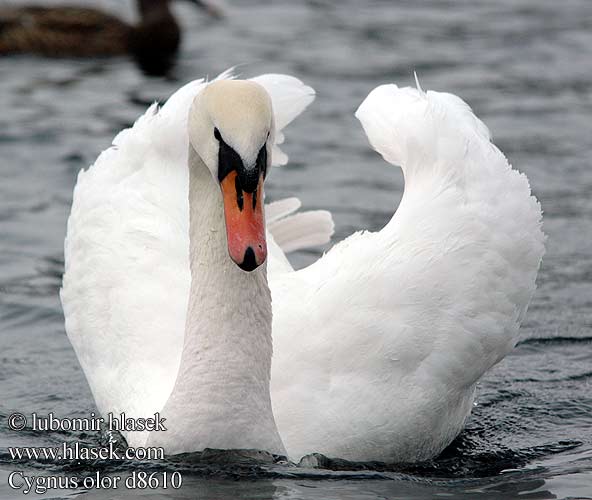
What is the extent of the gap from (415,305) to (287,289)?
0.81m

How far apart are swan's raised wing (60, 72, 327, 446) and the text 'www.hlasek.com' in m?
0.08

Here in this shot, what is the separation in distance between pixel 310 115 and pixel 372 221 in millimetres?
3036

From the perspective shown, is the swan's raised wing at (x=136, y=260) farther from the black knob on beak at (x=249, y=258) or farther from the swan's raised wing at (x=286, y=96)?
the black knob on beak at (x=249, y=258)

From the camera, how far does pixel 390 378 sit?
677 centimetres

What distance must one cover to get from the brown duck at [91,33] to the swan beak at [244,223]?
1140cm

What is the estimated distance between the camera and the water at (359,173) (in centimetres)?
691

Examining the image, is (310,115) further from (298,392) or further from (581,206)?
(298,392)

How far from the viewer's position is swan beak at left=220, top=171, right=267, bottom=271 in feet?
19.2

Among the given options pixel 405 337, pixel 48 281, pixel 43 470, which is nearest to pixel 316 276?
pixel 405 337

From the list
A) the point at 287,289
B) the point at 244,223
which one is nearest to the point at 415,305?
the point at 287,289

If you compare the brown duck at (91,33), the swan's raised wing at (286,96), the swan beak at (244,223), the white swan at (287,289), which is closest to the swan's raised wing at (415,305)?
the white swan at (287,289)

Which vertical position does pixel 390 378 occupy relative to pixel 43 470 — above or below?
above

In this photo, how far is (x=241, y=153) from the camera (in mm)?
5883

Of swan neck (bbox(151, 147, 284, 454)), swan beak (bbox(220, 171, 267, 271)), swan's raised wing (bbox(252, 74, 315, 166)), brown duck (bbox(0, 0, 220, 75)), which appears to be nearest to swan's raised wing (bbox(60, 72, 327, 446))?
swan's raised wing (bbox(252, 74, 315, 166))
